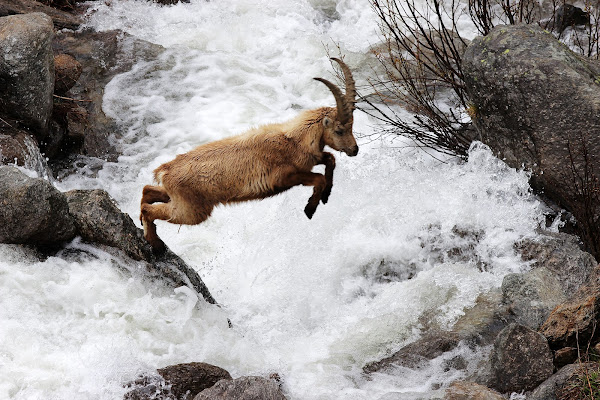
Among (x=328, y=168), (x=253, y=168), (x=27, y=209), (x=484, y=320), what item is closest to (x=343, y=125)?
(x=328, y=168)

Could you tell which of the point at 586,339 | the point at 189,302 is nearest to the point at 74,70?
the point at 189,302

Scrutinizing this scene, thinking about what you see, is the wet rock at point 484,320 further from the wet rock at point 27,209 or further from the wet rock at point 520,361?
the wet rock at point 27,209

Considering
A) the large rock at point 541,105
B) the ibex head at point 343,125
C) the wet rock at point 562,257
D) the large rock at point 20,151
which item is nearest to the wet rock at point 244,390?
the ibex head at point 343,125

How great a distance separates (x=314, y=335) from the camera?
7.08m

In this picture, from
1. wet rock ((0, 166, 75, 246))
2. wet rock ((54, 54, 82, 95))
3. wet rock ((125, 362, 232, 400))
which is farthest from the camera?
wet rock ((54, 54, 82, 95))

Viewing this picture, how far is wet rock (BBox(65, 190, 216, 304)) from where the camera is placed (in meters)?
6.95

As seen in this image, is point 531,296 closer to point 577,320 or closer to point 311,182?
point 577,320

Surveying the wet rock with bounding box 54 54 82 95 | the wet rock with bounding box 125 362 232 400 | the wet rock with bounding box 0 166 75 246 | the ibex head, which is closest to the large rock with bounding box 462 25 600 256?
the ibex head

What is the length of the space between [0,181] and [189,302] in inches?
84.1

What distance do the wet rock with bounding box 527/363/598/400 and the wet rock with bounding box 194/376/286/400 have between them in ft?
5.87

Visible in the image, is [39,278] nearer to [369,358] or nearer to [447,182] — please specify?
[369,358]

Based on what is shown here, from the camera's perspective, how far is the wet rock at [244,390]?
489 cm

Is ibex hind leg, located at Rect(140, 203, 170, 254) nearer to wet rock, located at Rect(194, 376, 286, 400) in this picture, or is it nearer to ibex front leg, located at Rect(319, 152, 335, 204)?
ibex front leg, located at Rect(319, 152, 335, 204)

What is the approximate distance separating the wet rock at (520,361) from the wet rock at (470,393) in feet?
0.72
